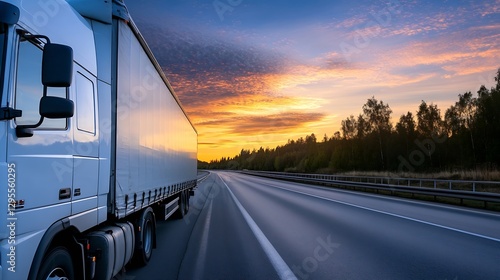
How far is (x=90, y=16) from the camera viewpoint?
5.67m

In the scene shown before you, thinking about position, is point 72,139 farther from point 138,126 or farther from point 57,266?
point 138,126

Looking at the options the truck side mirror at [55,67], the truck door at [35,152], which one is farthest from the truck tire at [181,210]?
the truck side mirror at [55,67]

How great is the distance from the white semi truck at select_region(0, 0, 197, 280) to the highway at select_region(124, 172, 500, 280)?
1.35m

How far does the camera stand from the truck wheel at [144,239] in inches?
279

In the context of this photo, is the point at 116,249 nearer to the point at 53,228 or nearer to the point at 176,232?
the point at 53,228

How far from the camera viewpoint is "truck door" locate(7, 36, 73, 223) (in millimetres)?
3391

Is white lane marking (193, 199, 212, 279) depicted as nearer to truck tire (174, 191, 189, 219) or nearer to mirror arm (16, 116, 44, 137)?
truck tire (174, 191, 189, 219)

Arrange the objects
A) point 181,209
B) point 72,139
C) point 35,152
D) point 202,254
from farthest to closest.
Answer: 1. point 181,209
2. point 202,254
3. point 72,139
4. point 35,152

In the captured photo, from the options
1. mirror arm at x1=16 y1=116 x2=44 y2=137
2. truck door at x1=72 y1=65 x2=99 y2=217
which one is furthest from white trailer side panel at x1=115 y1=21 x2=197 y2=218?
mirror arm at x1=16 y1=116 x2=44 y2=137

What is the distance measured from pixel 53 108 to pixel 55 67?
0.34 m

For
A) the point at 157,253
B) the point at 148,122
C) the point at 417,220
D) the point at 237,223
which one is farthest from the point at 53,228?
the point at 417,220

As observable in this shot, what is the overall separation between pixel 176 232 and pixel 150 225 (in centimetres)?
319

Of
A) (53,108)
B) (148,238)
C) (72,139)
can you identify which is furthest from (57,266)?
(148,238)

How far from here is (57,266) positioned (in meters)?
3.98
